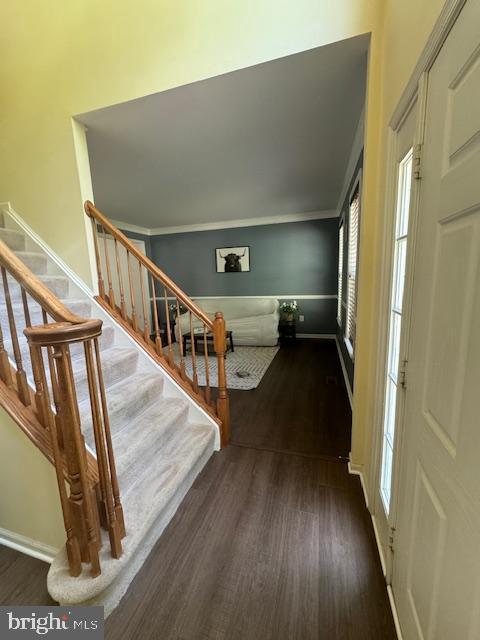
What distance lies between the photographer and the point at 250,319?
16.5ft

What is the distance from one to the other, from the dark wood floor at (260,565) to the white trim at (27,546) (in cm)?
3

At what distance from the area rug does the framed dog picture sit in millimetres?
1866

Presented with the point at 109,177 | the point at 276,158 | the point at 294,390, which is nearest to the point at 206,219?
the point at 109,177

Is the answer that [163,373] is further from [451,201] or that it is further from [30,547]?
[451,201]

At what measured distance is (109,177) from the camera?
310 cm

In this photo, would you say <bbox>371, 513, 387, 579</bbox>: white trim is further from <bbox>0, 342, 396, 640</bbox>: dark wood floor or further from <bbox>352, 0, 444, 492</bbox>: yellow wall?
<bbox>352, 0, 444, 492</bbox>: yellow wall

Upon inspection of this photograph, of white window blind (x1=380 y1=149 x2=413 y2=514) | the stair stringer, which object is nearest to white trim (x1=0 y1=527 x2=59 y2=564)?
the stair stringer

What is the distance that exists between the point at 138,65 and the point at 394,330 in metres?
2.36

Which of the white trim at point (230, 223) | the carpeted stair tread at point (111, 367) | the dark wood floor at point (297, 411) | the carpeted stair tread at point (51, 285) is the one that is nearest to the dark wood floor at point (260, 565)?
the dark wood floor at point (297, 411)

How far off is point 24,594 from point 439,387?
1.90 meters

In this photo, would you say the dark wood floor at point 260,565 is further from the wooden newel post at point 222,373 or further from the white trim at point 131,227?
the white trim at point 131,227

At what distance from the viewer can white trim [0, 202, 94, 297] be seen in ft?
7.22

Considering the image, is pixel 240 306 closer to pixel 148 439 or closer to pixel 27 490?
pixel 148 439

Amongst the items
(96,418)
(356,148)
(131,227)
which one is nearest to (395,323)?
(96,418)
